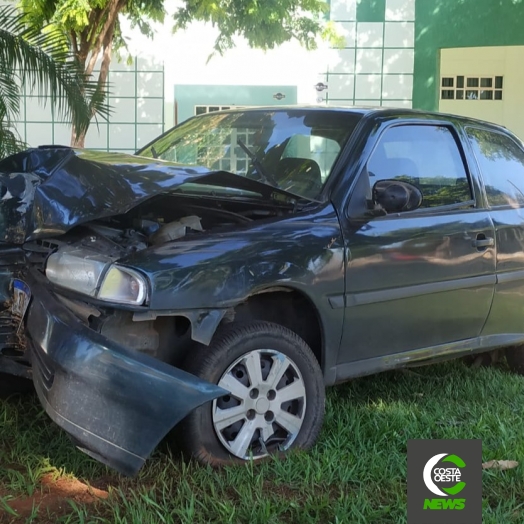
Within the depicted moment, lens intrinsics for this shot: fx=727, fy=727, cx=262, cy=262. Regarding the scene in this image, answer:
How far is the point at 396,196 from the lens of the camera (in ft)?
11.6

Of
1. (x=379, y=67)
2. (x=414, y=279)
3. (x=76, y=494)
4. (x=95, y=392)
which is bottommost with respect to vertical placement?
(x=76, y=494)

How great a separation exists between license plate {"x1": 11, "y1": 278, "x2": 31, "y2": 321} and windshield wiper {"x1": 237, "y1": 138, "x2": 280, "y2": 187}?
133 cm

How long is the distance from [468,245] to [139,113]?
28.6ft

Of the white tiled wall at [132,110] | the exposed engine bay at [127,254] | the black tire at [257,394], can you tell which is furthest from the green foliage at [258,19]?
the black tire at [257,394]

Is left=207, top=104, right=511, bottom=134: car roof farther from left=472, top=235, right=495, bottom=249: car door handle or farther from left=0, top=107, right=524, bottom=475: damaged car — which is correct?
left=472, top=235, right=495, bottom=249: car door handle

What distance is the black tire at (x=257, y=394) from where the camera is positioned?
9.95 ft

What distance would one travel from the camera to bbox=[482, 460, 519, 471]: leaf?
3244 millimetres

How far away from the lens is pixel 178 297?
294 cm

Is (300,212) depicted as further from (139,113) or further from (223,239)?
(139,113)

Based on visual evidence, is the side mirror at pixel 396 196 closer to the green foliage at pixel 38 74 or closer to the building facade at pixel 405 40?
the green foliage at pixel 38 74

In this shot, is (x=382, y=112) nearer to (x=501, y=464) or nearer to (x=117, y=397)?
(x=501, y=464)

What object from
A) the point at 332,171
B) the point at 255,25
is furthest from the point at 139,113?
the point at 332,171

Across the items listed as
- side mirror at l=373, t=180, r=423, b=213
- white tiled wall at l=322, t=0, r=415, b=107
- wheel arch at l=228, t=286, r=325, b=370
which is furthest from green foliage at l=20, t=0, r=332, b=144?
wheel arch at l=228, t=286, r=325, b=370

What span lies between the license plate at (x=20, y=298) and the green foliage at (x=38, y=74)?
2559 mm
